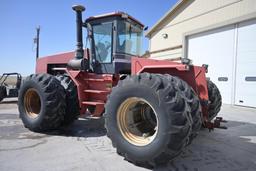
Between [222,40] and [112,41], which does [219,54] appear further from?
[112,41]

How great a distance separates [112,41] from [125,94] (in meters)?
1.75

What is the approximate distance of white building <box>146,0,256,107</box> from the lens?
8.70m

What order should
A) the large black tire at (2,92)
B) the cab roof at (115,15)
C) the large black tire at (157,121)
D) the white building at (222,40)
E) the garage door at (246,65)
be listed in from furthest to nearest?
the large black tire at (2,92), the white building at (222,40), the garage door at (246,65), the cab roof at (115,15), the large black tire at (157,121)

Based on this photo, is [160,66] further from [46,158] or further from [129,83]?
[46,158]

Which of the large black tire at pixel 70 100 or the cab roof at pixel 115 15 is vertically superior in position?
the cab roof at pixel 115 15

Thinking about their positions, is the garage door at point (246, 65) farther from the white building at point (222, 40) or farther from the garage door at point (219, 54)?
the garage door at point (219, 54)

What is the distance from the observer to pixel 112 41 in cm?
473

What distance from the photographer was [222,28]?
987cm

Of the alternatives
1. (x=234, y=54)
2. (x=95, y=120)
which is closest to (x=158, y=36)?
(x=234, y=54)

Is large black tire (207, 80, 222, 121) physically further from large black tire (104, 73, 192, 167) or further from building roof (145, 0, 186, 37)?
building roof (145, 0, 186, 37)

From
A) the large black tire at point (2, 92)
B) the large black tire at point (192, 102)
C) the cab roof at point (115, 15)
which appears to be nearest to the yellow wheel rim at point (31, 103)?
the cab roof at point (115, 15)

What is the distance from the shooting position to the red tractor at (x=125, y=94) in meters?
2.91

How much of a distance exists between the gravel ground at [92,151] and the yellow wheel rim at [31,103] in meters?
0.39

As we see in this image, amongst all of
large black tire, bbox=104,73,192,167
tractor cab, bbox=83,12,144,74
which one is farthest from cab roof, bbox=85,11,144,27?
large black tire, bbox=104,73,192,167
